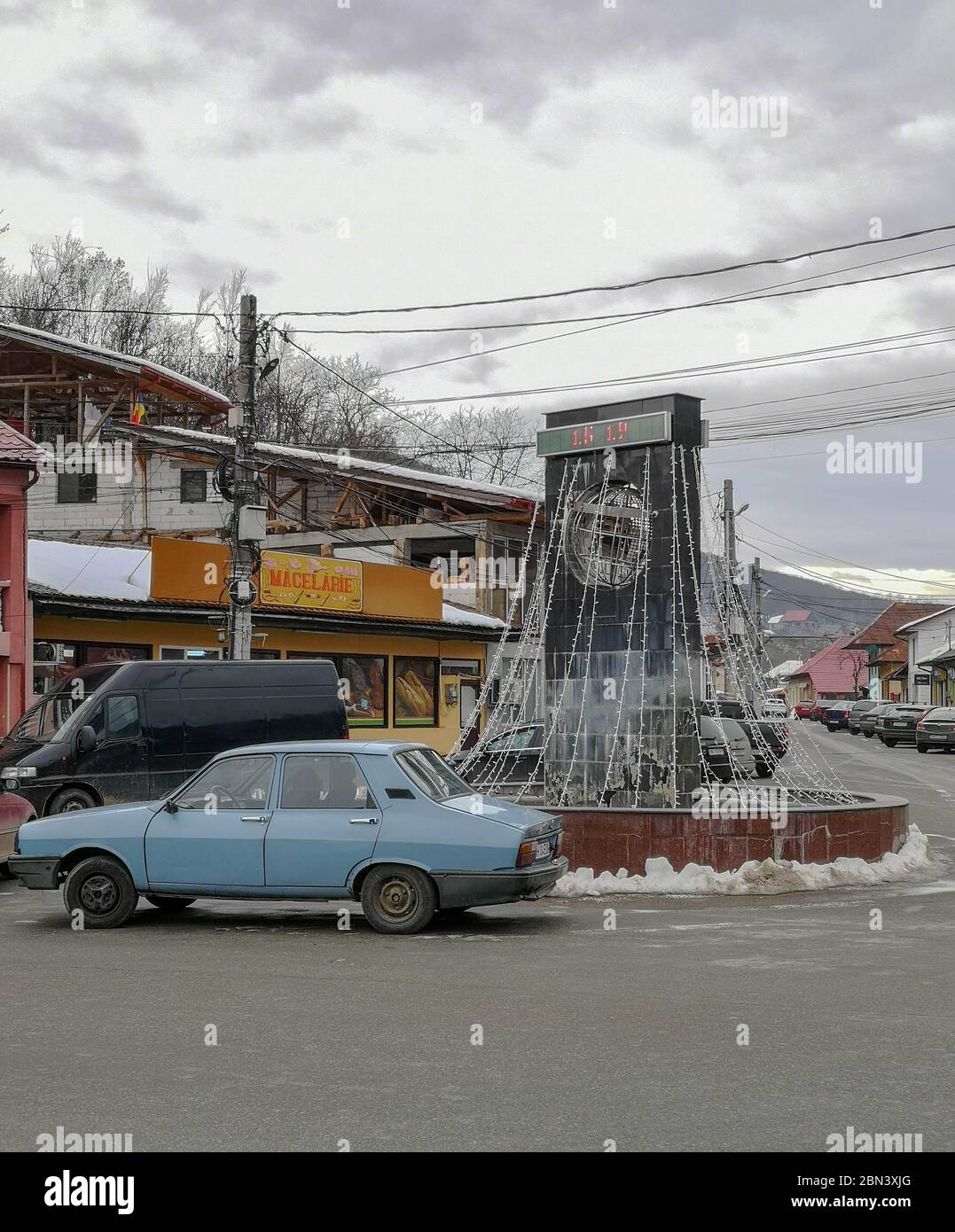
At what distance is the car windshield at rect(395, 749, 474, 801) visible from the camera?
1141cm

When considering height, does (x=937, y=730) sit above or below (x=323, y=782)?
below

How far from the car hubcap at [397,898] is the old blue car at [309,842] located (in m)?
0.01

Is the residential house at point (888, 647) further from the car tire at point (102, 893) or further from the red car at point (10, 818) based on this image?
the car tire at point (102, 893)

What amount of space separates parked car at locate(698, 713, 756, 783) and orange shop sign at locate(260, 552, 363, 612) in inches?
339

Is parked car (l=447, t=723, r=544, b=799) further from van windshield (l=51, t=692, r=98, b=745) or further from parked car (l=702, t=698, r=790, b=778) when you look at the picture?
van windshield (l=51, t=692, r=98, b=745)

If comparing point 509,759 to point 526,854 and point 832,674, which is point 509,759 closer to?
point 526,854

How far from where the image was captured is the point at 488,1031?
7457 millimetres

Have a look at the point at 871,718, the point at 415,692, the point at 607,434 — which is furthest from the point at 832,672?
the point at 607,434

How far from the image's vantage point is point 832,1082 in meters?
6.28

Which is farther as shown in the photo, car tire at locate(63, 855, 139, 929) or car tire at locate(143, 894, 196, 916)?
car tire at locate(143, 894, 196, 916)

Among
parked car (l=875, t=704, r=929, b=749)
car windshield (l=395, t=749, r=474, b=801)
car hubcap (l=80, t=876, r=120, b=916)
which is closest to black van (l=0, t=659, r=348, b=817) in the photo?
car hubcap (l=80, t=876, r=120, b=916)

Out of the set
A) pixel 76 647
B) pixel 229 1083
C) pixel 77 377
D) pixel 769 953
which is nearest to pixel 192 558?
pixel 76 647

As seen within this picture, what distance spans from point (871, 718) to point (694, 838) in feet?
173
